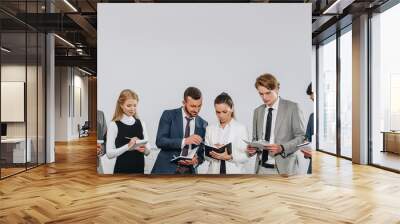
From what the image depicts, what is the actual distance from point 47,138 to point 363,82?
7046 mm

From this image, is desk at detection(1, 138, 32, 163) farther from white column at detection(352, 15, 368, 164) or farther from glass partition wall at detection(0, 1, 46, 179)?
white column at detection(352, 15, 368, 164)

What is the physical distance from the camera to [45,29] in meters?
8.15

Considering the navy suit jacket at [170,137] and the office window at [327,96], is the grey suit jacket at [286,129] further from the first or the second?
the office window at [327,96]

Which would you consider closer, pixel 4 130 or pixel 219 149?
pixel 219 149

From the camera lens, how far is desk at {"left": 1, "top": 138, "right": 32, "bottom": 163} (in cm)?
683

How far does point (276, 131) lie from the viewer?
Result: 6680mm

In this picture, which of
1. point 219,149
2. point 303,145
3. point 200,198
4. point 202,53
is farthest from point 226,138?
point 200,198

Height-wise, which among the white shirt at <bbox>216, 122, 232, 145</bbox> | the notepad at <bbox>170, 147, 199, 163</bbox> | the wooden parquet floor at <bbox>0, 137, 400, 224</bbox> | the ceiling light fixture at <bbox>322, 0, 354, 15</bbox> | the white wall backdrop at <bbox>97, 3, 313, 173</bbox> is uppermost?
the ceiling light fixture at <bbox>322, 0, 354, 15</bbox>

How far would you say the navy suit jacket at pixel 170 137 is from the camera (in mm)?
6691

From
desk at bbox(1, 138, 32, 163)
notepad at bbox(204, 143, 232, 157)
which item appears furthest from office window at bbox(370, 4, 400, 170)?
desk at bbox(1, 138, 32, 163)

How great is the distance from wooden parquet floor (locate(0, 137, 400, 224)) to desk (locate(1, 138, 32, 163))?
1.24 ft

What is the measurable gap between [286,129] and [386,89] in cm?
257

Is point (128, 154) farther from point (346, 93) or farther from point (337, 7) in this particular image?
point (346, 93)

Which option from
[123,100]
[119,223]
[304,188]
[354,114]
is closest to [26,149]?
[123,100]
